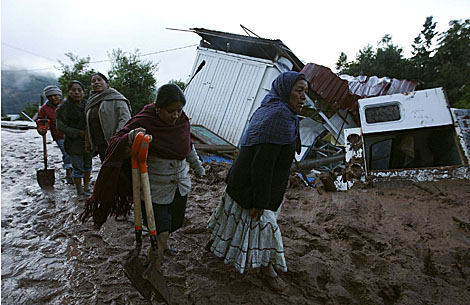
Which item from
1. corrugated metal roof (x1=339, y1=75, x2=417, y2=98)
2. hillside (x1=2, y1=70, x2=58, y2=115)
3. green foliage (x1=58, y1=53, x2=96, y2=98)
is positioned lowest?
hillside (x1=2, y1=70, x2=58, y2=115)

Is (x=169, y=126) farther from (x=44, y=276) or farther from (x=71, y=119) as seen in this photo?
(x=71, y=119)

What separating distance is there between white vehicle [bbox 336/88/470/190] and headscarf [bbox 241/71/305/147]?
9.00 feet

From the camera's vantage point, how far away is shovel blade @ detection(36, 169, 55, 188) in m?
4.11

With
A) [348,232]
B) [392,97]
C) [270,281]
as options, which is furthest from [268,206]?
[392,97]

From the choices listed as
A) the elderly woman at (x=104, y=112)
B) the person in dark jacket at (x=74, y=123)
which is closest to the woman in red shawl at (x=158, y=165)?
the elderly woman at (x=104, y=112)

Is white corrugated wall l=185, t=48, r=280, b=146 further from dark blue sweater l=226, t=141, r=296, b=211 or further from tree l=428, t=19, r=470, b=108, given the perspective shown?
tree l=428, t=19, r=470, b=108

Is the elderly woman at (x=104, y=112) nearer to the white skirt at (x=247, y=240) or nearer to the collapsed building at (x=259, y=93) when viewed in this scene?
the white skirt at (x=247, y=240)

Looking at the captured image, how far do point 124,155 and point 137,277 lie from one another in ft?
2.49

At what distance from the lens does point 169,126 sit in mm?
1930

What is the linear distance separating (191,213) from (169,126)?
179 centimetres

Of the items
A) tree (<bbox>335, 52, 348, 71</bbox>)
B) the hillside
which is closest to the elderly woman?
tree (<bbox>335, 52, 348, 71</bbox>)

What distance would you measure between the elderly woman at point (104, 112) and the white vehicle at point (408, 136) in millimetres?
3341

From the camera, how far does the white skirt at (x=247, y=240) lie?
2010mm

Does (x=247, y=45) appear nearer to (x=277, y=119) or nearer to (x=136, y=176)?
(x=277, y=119)
